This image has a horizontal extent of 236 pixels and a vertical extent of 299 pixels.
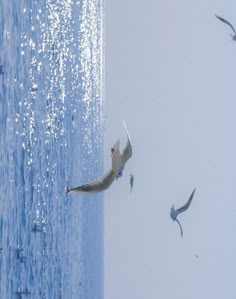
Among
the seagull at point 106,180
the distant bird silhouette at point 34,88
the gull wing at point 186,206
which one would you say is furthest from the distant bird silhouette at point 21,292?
the gull wing at point 186,206

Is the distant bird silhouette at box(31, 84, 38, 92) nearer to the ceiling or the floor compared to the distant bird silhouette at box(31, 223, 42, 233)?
nearer to the ceiling

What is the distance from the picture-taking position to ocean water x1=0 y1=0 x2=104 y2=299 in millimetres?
261

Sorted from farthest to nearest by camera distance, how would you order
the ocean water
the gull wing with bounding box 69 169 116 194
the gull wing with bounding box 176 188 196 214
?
1. the gull wing with bounding box 176 188 196 214
2. the gull wing with bounding box 69 169 116 194
3. the ocean water

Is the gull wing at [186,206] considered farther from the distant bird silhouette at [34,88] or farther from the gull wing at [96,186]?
the distant bird silhouette at [34,88]

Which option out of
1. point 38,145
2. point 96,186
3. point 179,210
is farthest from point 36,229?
point 179,210

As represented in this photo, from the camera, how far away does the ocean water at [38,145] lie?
0.26 m

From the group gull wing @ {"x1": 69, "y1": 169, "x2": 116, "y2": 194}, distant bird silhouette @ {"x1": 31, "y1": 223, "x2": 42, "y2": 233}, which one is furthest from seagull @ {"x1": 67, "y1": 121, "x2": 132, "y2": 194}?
distant bird silhouette @ {"x1": 31, "y1": 223, "x2": 42, "y2": 233}

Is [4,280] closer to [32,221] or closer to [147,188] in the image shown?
[32,221]

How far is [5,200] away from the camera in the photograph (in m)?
0.26

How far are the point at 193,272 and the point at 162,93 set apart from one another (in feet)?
1.41

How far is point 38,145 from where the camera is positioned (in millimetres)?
344

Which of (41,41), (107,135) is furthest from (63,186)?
(107,135)

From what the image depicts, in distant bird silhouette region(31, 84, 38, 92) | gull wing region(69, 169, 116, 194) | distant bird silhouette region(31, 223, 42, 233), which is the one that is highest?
distant bird silhouette region(31, 84, 38, 92)

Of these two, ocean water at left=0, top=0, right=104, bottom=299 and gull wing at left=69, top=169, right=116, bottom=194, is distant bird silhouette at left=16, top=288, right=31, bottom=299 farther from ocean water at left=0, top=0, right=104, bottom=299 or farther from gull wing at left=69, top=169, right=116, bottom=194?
gull wing at left=69, top=169, right=116, bottom=194
